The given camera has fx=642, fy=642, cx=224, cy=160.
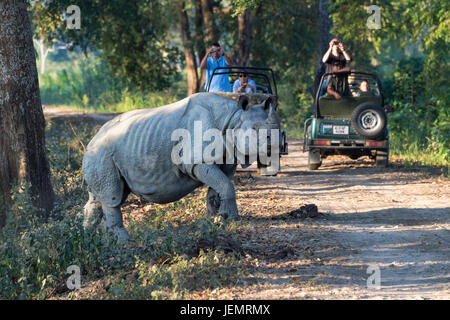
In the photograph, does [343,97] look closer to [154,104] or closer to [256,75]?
[256,75]

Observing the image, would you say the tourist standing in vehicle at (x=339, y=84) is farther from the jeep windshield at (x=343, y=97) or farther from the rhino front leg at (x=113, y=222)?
the rhino front leg at (x=113, y=222)

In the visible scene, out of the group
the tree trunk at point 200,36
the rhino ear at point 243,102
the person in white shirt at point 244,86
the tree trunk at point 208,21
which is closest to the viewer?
the rhino ear at point 243,102

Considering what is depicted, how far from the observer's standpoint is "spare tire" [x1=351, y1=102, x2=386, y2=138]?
1188 centimetres

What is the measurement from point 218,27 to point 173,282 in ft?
59.5

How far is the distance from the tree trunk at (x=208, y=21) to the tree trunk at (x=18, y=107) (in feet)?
43.9

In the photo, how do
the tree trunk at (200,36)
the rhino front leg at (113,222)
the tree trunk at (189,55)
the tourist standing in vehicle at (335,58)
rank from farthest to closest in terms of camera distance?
1. the tree trunk at (189,55)
2. the tree trunk at (200,36)
3. the tourist standing in vehicle at (335,58)
4. the rhino front leg at (113,222)

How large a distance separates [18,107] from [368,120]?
6325 millimetres

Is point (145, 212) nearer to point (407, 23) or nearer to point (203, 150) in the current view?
point (203, 150)

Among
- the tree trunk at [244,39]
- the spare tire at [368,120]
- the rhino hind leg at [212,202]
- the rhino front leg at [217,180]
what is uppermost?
the tree trunk at [244,39]

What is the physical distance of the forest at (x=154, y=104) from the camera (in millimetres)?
6379

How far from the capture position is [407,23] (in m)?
18.0

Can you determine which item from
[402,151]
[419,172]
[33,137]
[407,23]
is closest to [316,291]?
[33,137]

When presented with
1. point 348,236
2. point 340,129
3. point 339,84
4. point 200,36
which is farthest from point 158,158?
point 200,36

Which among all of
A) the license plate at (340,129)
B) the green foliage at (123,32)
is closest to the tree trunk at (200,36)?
the green foliage at (123,32)
